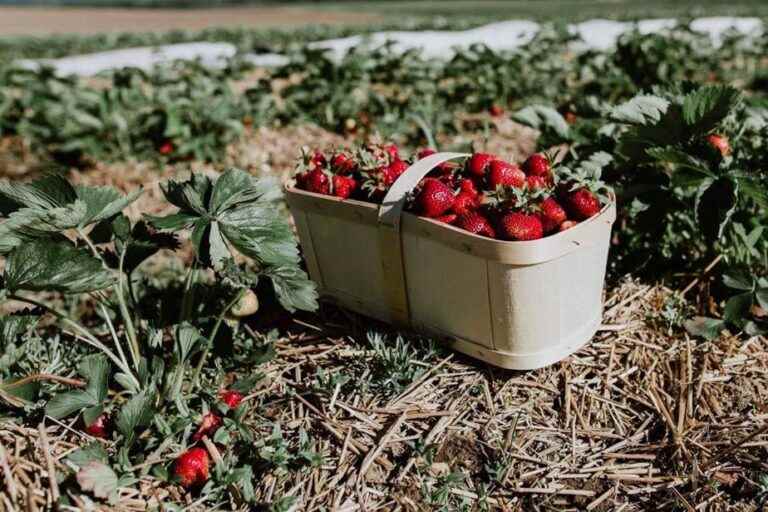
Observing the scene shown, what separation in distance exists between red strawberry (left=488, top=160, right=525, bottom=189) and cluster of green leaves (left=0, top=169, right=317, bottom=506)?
0.58m

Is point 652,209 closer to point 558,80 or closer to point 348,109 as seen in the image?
point 348,109

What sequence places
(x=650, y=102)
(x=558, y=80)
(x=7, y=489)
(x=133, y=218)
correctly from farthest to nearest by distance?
(x=558, y=80)
(x=133, y=218)
(x=650, y=102)
(x=7, y=489)

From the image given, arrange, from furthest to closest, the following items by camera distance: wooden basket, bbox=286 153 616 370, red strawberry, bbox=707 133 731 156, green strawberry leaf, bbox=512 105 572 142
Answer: green strawberry leaf, bbox=512 105 572 142 → red strawberry, bbox=707 133 731 156 → wooden basket, bbox=286 153 616 370

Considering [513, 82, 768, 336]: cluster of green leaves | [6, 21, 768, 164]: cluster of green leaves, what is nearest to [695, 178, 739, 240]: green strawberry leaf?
[513, 82, 768, 336]: cluster of green leaves

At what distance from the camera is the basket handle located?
5.82ft

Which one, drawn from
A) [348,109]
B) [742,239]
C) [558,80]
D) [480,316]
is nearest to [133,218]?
[348,109]

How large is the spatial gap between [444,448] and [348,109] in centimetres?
303

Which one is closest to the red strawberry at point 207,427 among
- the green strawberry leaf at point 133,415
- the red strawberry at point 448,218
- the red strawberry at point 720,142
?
the green strawberry leaf at point 133,415

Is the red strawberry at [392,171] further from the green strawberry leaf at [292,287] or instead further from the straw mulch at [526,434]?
the straw mulch at [526,434]

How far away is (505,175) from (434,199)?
0.68 feet

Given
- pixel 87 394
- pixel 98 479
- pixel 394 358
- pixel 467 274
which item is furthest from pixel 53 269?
pixel 467 274

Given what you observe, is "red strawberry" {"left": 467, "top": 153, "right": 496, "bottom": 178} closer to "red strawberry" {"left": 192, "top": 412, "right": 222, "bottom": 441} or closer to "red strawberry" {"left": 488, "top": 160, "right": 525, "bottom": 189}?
"red strawberry" {"left": 488, "top": 160, "right": 525, "bottom": 189}

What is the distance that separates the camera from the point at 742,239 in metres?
2.14

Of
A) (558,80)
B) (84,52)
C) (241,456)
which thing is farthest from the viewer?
(84,52)
